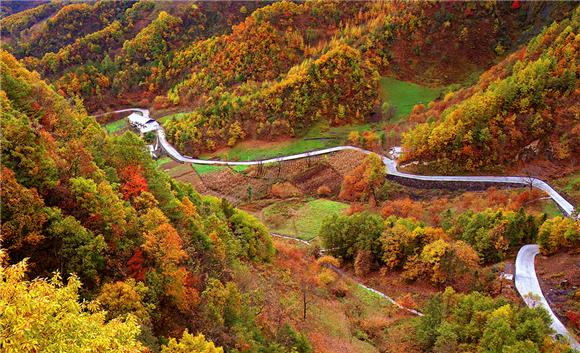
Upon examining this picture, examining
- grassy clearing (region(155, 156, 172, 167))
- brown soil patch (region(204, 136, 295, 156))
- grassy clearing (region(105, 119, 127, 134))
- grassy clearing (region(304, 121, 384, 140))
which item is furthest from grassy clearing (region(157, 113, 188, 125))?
grassy clearing (region(304, 121, 384, 140))

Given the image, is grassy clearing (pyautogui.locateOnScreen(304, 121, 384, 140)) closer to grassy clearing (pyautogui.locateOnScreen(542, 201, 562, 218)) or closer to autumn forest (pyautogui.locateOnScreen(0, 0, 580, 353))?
autumn forest (pyautogui.locateOnScreen(0, 0, 580, 353))

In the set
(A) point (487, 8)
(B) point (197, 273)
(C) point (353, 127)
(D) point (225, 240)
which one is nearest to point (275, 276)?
(D) point (225, 240)

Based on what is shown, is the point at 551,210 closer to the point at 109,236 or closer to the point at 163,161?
the point at 109,236

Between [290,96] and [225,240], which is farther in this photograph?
[290,96]

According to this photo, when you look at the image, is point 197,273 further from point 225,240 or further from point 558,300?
point 558,300

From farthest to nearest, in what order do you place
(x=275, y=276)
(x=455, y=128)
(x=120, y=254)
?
(x=455, y=128) → (x=275, y=276) → (x=120, y=254)
